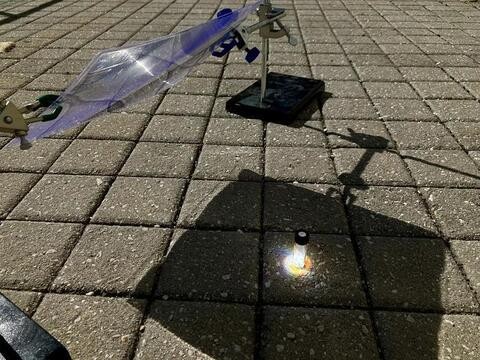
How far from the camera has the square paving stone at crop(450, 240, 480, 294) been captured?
227 centimetres

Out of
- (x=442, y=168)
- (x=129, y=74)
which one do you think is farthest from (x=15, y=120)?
(x=442, y=168)

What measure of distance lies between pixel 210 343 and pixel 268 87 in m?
2.99

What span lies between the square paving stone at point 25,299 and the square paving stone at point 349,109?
113 inches

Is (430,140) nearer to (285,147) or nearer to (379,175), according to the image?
(379,175)

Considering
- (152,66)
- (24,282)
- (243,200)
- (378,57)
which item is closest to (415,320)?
(243,200)

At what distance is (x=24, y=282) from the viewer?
2244mm

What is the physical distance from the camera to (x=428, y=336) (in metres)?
1.96

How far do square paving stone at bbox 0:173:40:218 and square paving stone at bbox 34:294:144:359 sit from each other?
96cm

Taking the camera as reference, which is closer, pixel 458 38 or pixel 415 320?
pixel 415 320

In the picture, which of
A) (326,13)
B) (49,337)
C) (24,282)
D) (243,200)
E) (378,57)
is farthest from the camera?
(326,13)

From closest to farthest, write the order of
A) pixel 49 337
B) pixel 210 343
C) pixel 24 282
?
pixel 49 337 < pixel 210 343 < pixel 24 282

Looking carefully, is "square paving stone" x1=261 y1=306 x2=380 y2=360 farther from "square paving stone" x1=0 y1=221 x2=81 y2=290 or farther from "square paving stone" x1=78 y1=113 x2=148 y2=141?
"square paving stone" x1=78 y1=113 x2=148 y2=141

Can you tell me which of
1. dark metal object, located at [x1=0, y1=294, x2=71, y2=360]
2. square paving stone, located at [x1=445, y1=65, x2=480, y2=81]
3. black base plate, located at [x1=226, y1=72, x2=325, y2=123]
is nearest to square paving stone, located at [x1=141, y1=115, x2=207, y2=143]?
black base plate, located at [x1=226, y1=72, x2=325, y2=123]

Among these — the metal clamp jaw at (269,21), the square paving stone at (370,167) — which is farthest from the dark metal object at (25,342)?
the metal clamp jaw at (269,21)
